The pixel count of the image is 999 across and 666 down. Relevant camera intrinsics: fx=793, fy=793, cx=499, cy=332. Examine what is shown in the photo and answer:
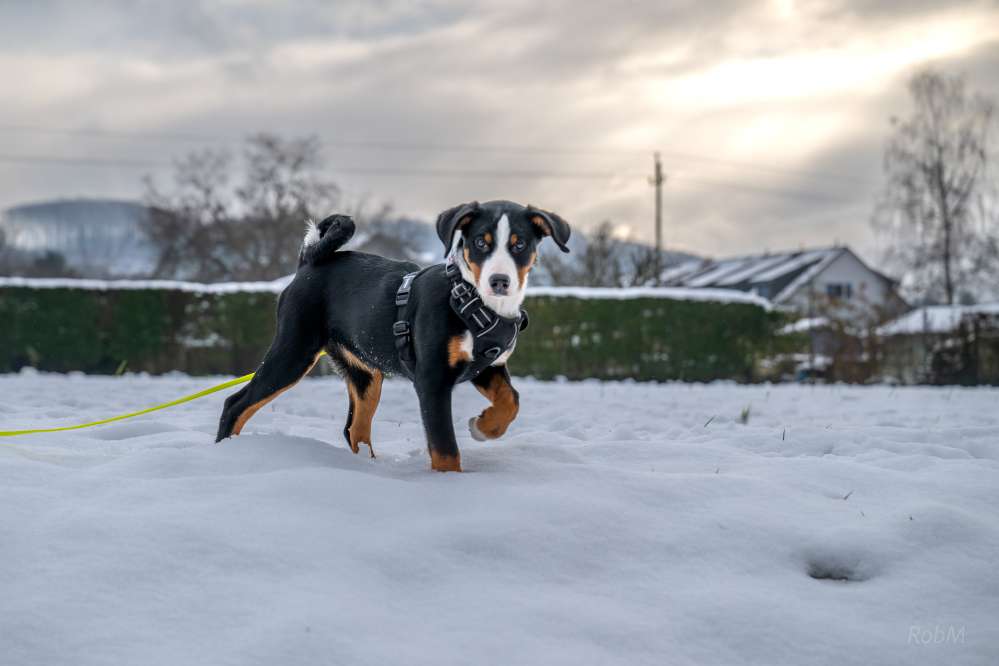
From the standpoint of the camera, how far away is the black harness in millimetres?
3469

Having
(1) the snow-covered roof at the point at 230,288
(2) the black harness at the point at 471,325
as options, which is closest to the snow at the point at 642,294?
(1) the snow-covered roof at the point at 230,288

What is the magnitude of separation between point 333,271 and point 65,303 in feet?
39.0

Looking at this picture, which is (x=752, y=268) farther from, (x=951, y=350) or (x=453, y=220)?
(x=453, y=220)

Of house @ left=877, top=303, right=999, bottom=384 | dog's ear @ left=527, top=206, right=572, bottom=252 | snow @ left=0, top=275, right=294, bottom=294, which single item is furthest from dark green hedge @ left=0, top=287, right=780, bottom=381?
dog's ear @ left=527, top=206, right=572, bottom=252

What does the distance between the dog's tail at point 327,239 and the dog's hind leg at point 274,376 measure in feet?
1.50

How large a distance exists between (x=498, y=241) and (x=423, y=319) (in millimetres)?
Result: 496

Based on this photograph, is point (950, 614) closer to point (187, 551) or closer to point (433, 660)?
point (433, 660)

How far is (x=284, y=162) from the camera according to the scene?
3975 cm

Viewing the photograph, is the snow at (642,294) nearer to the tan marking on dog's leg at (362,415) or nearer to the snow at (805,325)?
the snow at (805,325)

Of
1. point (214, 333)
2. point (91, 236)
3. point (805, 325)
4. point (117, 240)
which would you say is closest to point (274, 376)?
point (214, 333)

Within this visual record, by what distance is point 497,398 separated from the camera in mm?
3922

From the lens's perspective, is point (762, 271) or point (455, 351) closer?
point (455, 351)

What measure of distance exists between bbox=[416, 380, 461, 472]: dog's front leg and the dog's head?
1.44 ft

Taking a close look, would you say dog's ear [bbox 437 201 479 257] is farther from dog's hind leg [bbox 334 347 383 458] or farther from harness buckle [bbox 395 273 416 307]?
dog's hind leg [bbox 334 347 383 458]
